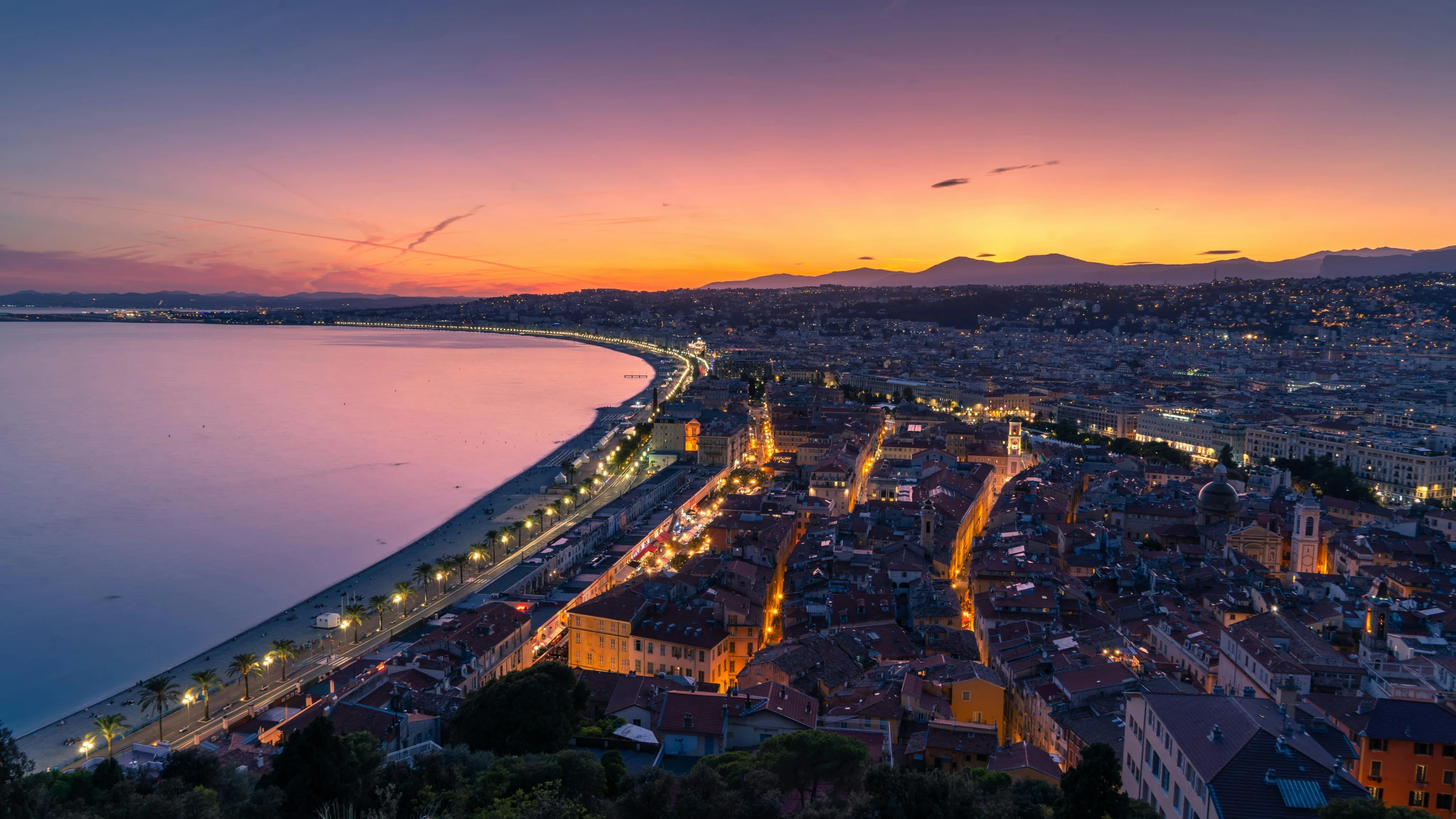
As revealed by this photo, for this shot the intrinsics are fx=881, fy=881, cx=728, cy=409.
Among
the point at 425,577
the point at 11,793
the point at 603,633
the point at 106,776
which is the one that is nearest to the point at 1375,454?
the point at 603,633

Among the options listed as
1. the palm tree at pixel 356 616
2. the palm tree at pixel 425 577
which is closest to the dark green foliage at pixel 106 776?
the palm tree at pixel 356 616

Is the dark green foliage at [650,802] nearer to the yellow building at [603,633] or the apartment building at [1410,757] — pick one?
the apartment building at [1410,757]

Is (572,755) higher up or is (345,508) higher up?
Result: (572,755)

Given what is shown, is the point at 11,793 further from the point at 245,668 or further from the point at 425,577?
the point at 425,577

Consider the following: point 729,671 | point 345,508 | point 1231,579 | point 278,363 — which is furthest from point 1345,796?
point 278,363

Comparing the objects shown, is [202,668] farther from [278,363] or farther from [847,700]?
[278,363]

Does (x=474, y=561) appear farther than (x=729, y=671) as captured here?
Yes
